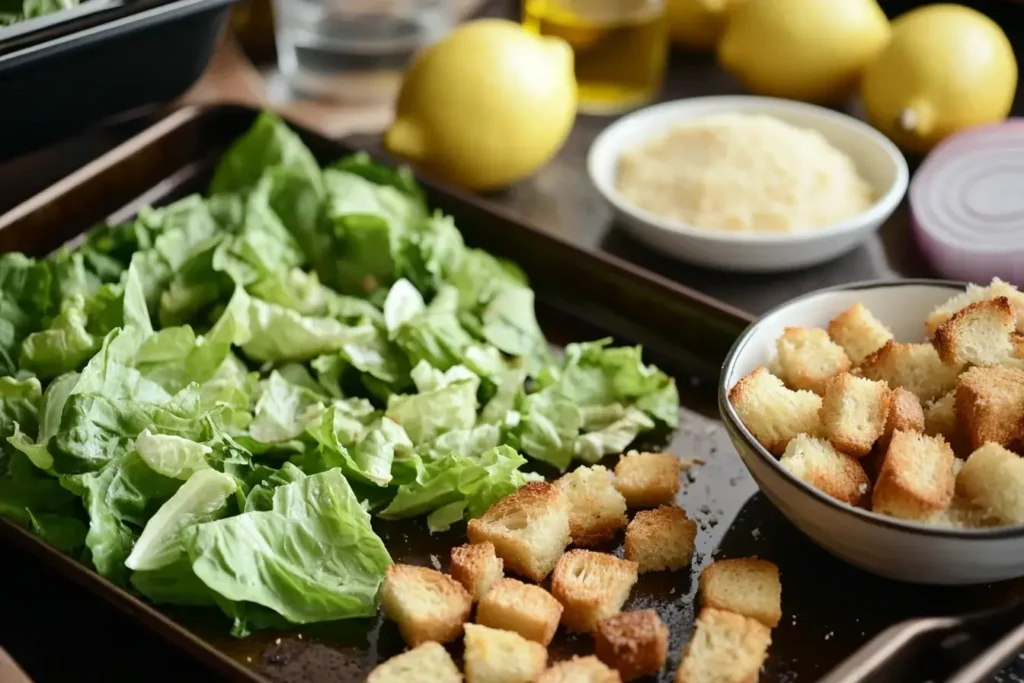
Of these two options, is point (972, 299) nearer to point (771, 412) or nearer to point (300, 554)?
point (771, 412)

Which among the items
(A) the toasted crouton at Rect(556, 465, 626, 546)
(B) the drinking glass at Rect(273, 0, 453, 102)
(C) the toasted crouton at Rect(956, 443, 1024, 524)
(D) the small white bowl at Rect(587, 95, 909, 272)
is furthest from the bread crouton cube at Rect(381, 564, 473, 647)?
(B) the drinking glass at Rect(273, 0, 453, 102)

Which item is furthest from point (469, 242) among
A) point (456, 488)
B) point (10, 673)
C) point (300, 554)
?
point (10, 673)

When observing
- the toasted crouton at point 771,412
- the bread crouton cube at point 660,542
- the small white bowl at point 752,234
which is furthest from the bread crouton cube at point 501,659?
the small white bowl at point 752,234

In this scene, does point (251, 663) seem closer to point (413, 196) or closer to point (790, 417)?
point (790, 417)

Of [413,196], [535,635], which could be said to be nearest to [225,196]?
Answer: [413,196]

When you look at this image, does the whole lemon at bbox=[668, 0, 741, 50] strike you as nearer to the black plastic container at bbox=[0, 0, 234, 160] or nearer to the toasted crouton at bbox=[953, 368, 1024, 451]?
the black plastic container at bbox=[0, 0, 234, 160]
